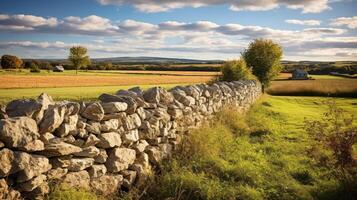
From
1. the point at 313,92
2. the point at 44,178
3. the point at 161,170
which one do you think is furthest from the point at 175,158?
the point at 313,92

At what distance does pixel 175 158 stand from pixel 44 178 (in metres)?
3.64

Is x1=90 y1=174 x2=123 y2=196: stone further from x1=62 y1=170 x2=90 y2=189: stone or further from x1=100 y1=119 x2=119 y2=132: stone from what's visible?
x1=100 y1=119 x2=119 y2=132: stone

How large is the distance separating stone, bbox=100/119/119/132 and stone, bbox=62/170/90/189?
79cm

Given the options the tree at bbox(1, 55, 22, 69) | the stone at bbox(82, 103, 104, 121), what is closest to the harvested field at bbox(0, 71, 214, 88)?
the stone at bbox(82, 103, 104, 121)

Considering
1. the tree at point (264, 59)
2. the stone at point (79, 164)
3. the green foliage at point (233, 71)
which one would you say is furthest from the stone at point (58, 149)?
the tree at point (264, 59)

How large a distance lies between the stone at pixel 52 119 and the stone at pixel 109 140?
37.1 inches

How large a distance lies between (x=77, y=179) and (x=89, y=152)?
0.44m

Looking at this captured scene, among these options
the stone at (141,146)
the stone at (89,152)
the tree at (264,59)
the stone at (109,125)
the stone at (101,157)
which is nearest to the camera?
the stone at (89,152)

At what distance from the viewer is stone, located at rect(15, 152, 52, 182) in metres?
4.07

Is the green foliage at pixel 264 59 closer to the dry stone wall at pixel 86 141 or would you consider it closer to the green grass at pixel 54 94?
the green grass at pixel 54 94

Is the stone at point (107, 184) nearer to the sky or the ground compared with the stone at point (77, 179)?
nearer to the ground

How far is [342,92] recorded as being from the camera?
45.5m

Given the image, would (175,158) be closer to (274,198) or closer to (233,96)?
(274,198)

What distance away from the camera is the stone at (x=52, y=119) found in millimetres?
4488
